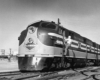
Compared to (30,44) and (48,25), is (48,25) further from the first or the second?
(30,44)

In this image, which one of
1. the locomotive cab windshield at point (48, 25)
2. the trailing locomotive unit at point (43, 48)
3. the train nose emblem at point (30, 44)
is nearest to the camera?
the trailing locomotive unit at point (43, 48)

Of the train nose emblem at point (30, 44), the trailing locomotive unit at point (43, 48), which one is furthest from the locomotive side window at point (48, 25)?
the train nose emblem at point (30, 44)

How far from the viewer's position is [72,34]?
12.6m

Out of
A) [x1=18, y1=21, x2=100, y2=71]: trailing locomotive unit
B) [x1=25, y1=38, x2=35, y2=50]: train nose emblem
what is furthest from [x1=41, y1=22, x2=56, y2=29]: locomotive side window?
[x1=25, y1=38, x2=35, y2=50]: train nose emblem

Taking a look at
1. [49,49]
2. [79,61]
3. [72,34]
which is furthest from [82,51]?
[49,49]

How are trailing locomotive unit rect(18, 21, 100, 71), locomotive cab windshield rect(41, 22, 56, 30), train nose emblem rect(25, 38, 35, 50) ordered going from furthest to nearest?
1. locomotive cab windshield rect(41, 22, 56, 30)
2. train nose emblem rect(25, 38, 35, 50)
3. trailing locomotive unit rect(18, 21, 100, 71)

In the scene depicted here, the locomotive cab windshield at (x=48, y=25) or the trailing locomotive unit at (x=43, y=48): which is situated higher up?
the locomotive cab windshield at (x=48, y=25)

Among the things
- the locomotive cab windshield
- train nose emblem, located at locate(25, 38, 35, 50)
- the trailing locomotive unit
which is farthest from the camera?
the locomotive cab windshield

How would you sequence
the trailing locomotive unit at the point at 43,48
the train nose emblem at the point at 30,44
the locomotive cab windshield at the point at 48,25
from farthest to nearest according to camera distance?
the locomotive cab windshield at the point at 48,25, the train nose emblem at the point at 30,44, the trailing locomotive unit at the point at 43,48

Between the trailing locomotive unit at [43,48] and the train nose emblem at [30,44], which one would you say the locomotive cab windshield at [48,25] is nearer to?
the trailing locomotive unit at [43,48]

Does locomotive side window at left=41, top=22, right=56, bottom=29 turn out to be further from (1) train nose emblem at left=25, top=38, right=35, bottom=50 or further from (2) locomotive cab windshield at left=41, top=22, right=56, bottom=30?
(1) train nose emblem at left=25, top=38, right=35, bottom=50

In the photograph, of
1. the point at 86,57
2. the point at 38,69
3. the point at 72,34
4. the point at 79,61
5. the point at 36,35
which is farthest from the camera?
the point at 86,57

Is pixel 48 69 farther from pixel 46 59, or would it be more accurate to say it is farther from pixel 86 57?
pixel 86 57

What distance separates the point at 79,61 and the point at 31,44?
6.49m
